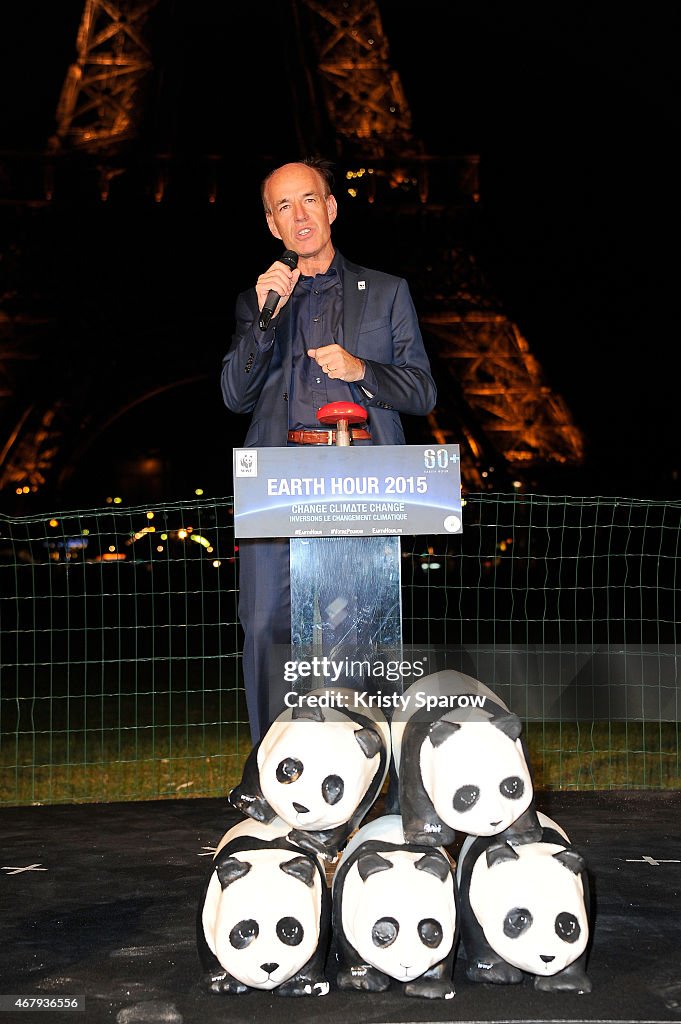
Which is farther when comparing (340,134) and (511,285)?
(511,285)

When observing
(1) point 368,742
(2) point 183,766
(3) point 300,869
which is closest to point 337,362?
(1) point 368,742

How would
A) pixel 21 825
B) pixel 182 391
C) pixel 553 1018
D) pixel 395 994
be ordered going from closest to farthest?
pixel 553 1018
pixel 395 994
pixel 21 825
pixel 182 391

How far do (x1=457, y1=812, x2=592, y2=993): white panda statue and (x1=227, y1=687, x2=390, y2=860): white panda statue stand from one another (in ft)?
0.92

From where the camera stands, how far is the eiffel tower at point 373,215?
51.5ft

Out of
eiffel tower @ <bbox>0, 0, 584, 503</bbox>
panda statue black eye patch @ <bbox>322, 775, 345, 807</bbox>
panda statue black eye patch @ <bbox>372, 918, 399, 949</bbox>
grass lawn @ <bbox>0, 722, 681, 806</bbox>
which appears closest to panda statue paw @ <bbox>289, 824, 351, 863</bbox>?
panda statue black eye patch @ <bbox>322, 775, 345, 807</bbox>

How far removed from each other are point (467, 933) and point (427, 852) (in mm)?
217

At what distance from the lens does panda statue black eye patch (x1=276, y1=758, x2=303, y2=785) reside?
240cm

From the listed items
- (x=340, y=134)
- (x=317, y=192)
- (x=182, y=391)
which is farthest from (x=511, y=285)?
(x=317, y=192)

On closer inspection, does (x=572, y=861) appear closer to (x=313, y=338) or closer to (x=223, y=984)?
(x=223, y=984)

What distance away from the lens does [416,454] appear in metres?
2.45

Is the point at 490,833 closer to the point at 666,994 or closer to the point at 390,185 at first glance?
the point at 666,994

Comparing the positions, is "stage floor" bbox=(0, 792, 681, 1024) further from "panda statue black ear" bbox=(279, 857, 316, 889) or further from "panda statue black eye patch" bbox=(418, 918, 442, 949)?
"panda statue black ear" bbox=(279, 857, 316, 889)

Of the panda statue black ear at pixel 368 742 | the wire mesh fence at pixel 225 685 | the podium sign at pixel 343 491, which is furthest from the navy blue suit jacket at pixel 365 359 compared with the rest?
the panda statue black ear at pixel 368 742

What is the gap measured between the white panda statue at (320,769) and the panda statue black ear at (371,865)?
10 centimetres
